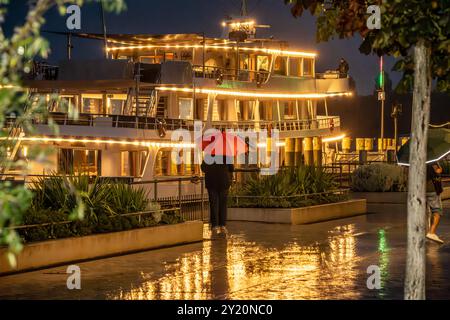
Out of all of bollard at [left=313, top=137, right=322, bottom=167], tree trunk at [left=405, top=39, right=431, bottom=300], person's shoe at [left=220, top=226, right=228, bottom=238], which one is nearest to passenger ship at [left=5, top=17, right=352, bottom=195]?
bollard at [left=313, top=137, right=322, bottom=167]

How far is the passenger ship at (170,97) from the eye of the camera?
3275cm

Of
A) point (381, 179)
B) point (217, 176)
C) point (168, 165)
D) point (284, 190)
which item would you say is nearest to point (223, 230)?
point (217, 176)

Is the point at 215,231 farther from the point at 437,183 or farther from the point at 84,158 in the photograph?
the point at 84,158

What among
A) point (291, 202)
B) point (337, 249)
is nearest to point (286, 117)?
point (291, 202)

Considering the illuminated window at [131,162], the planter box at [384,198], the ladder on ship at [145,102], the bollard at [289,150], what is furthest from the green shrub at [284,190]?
the bollard at [289,150]

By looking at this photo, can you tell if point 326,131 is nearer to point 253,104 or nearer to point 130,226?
point 253,104

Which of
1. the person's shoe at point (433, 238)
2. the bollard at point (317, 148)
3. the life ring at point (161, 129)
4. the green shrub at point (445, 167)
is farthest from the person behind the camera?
the bollard at point (317, 148)

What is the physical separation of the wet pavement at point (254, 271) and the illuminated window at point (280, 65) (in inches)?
1063

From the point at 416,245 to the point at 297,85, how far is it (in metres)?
38.4

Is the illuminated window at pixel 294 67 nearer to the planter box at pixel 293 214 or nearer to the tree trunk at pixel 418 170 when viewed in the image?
the planter box at pixel 293 214

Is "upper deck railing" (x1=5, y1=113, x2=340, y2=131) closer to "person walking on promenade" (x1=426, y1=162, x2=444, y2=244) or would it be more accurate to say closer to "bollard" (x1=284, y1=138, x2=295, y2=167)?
"bollard" (x1=284, y1=138, x2=295, y2=167)

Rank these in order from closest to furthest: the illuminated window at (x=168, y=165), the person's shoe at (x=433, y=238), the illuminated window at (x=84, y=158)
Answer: the person's shoe at (x=433, y=238) → the illuminated window at (x=84, y=158) → the illuminated window at (x=168, y=165)

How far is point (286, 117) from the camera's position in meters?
46.9

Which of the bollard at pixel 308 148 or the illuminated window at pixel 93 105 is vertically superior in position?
the illuminated window at pixel 93 105
